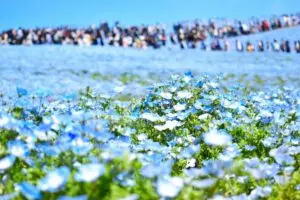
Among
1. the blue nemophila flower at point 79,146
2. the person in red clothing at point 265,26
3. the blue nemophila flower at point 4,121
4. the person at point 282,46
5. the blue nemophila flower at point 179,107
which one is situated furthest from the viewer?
the person in red clothing at point 265,26

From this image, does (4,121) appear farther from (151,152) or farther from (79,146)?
(151,152)

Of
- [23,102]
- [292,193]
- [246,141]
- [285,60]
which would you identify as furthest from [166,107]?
[285,60]

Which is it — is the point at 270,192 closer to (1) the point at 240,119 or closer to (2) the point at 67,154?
(2) the point at 67,154

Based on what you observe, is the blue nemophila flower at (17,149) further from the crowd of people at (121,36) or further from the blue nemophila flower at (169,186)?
the crowd of people at (121,36)

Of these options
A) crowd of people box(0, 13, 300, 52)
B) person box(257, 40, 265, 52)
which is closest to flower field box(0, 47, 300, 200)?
crowd of people box(0, 13, 300, 52)

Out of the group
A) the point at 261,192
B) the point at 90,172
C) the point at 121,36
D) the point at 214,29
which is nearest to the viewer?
the point at 90,172

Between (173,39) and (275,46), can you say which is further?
(173,39)

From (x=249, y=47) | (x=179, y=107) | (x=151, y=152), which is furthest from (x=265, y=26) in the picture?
(x=151, y=152)

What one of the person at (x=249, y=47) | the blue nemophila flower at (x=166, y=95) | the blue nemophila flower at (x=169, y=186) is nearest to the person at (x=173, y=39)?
the person at (x=249, y=47)
